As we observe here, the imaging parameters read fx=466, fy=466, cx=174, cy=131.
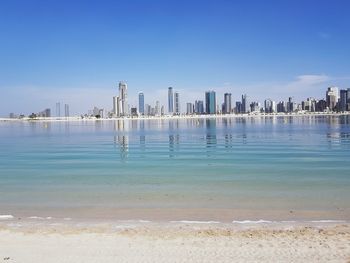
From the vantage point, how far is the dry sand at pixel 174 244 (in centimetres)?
1113

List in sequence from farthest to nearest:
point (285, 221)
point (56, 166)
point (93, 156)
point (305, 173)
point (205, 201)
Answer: point (93, 156) → point (56, 166) → point (305, 173) → point (205, 201) → point (285, 221)

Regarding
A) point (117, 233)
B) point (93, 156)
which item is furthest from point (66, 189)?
point (93, 156)

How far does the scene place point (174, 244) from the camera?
40.5ft

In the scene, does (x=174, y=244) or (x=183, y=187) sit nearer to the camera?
(x=174, y=244)

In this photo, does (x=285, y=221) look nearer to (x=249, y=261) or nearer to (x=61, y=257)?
(x=249, y=261)

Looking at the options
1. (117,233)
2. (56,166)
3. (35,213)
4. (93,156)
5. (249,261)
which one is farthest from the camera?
(93,156)

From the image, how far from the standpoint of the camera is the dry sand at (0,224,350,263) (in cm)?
1113

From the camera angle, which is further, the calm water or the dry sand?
the calm water

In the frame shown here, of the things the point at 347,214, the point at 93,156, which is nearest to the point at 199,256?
the point at 347,214

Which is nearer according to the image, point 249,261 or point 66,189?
point 249,261

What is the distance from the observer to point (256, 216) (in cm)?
1670

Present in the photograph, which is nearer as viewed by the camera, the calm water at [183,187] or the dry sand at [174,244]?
the dry sand at [174,244]

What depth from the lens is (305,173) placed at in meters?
27.1

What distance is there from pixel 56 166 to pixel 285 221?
71.4 feet
